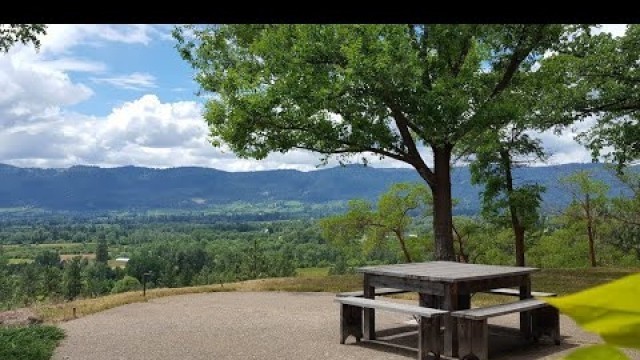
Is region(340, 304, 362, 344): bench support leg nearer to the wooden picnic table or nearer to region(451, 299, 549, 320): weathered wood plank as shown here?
the wooden picnic table

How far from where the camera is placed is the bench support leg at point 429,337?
750 cm

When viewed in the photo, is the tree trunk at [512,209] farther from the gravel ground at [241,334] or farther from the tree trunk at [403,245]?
the gravel ground at [241,334]

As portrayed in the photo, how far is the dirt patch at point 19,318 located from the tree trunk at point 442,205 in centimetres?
834

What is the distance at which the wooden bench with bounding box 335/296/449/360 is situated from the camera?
24.6 feet

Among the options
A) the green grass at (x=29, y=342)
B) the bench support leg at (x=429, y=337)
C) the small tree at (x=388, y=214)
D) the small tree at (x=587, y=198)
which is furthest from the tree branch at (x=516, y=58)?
the green grass at (x=29, y=342)

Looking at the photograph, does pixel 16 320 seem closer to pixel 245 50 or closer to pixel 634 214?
pixel 245 50

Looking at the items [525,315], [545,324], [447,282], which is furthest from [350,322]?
[545,324]

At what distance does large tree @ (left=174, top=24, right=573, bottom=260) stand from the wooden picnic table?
183 inches

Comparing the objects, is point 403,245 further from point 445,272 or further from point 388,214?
point 445,272

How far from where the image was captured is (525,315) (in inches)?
347

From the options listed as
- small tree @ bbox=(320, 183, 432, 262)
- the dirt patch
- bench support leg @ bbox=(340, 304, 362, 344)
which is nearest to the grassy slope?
the dirt patch

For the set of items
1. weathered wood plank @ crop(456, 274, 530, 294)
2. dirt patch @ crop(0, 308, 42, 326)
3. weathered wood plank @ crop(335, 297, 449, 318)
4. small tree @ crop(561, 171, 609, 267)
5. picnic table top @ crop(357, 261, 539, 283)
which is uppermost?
small tree @ crop(561, 171, 609, 267)
